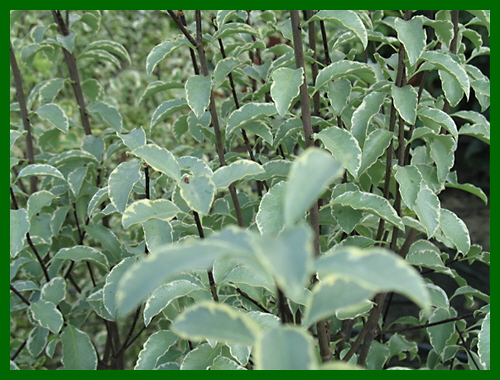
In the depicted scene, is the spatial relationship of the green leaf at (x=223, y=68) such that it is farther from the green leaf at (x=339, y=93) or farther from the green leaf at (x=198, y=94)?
the green leaf at (x=339, y=93)

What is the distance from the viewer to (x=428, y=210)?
926mm

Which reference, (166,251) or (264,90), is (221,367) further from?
(264,90)

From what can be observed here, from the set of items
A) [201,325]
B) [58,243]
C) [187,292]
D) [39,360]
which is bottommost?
[39,360]

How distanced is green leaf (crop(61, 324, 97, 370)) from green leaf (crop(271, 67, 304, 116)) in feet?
2.48

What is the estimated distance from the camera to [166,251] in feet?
1.24

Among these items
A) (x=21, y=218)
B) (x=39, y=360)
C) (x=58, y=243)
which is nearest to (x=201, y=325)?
(x=21, y=218)

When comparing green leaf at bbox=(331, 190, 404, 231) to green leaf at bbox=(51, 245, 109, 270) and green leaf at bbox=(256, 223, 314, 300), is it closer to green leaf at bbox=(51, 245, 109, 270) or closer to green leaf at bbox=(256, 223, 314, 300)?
green leaf at bbox=(256, 223, 314, 300)

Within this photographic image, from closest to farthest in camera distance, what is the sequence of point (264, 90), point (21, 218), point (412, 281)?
1. point (412, 281)
2. point (21, 218)
3. point (264, 90)

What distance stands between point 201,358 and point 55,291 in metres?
0.53

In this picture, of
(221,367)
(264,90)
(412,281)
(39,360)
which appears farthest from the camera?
(39,360)

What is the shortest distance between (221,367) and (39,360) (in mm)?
1149

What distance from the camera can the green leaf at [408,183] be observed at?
2.93ft

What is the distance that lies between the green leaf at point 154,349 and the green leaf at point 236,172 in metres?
0.36

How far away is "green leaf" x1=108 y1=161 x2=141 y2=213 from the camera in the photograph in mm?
846
